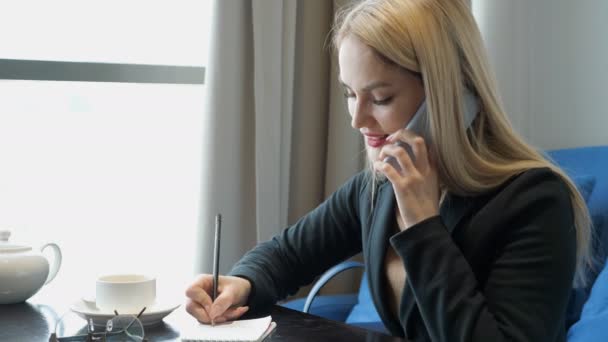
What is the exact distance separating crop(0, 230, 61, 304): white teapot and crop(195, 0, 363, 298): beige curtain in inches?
43.1

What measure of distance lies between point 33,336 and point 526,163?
864 mm

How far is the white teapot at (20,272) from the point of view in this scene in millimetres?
1462

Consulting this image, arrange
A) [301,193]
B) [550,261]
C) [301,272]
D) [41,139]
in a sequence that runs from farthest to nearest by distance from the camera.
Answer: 1. [301,193]
2. [41,139]
3. [301,272]
4. [550,261]

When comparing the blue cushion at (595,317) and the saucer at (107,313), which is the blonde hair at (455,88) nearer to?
the blue cushion at (595,317)

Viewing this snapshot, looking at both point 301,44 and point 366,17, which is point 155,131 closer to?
point 301,44

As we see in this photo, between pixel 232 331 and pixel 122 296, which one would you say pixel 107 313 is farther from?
pixel 232 331

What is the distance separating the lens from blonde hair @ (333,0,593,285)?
1.33 meters

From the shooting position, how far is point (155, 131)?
8.96 ft

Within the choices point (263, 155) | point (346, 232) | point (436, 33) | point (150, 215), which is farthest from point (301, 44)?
point (436, 33)

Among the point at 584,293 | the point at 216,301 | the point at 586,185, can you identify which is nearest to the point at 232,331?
the point at 216,301

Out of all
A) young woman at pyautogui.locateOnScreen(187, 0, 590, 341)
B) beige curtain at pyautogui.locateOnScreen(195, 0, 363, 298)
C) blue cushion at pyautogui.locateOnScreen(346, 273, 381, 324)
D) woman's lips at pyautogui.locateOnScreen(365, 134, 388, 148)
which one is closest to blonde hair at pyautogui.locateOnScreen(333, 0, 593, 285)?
young woman at pyautogui.locateOnScreen(187, 0, 590, 341)

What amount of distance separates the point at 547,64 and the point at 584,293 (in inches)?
36.6

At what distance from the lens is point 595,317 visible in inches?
70.9

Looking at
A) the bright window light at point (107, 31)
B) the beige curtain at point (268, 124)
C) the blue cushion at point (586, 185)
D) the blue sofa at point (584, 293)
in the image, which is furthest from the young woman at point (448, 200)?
the bright window light at point (107, 31)
